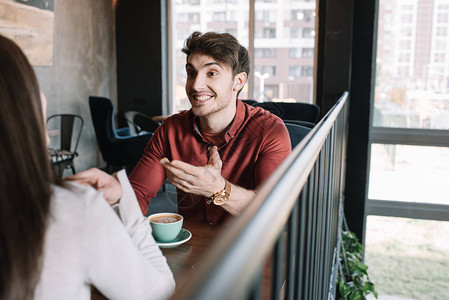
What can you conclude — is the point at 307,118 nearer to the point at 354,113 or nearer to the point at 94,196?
the point at 94,196

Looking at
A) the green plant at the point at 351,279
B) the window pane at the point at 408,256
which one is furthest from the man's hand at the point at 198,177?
the window pane at the point at 408,256

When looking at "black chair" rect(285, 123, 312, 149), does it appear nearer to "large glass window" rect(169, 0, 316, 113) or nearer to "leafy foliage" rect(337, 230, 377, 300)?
"leafy foliage" rect(337, 230, 377, 300)

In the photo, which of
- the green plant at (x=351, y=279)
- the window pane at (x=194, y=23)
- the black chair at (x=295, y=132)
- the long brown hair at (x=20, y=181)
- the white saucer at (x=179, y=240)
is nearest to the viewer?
the long brown hair at (x=20, y=181)

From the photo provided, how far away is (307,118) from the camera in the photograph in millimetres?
2674

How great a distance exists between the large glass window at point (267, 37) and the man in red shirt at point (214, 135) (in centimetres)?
402

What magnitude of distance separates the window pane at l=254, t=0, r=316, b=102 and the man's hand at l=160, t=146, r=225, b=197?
4619mm

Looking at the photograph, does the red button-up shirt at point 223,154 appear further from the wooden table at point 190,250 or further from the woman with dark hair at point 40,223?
the woman with dark hair at point 40,223

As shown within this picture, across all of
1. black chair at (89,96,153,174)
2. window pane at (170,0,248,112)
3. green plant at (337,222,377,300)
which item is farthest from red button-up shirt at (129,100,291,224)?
window pane at (170,0,248,112)

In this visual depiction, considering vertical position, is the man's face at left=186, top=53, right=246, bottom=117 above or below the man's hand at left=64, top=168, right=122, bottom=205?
above

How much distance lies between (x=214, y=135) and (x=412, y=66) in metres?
4.31

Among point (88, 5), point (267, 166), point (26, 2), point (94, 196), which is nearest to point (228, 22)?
point (88, 5)

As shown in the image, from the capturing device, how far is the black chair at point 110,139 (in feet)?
15.2

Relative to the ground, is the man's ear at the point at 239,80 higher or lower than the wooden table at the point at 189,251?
higher

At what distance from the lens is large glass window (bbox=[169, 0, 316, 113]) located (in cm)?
577
